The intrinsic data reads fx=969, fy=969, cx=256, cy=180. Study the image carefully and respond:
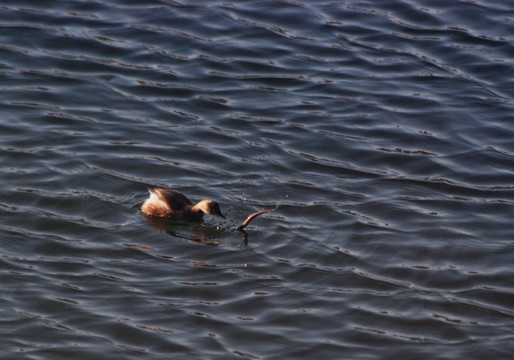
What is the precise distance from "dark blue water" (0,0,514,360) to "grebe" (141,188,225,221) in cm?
16

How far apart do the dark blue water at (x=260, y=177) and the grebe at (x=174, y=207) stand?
0.51 feet

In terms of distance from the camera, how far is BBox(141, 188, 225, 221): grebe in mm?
10406

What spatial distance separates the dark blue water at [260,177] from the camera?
8516mm

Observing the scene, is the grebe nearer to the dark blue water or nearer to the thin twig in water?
the dark blue water

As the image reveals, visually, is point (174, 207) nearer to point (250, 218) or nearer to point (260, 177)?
point (250, 218)

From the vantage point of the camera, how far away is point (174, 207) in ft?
34.3

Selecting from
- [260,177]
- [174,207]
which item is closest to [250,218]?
[174,207]

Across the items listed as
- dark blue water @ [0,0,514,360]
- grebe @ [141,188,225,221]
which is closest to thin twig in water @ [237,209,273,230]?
dark blue water @ [0,0,514,360]

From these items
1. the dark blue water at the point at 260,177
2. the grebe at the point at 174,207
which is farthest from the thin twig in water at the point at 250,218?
the grebe at the point at 174,207

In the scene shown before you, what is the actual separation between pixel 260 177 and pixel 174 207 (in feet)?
4.70

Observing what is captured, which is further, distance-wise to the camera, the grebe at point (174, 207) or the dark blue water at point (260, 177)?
the grebe at point (174, 207)

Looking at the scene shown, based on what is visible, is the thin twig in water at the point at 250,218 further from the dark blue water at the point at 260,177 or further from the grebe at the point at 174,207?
the grebe at the point at 174,207

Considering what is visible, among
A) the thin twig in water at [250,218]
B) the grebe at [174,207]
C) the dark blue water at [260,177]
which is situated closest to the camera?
the dark blue water at [260,177]

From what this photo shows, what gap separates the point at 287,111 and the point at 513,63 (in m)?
3.92
